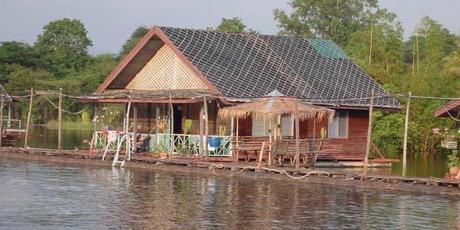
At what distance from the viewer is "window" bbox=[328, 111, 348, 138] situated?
97.2ft

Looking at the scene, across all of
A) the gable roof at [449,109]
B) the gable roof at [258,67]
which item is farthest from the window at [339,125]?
the gable roof at [449,109]

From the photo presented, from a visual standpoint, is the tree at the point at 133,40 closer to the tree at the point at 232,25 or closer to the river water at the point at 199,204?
the tree at the point at 232,25

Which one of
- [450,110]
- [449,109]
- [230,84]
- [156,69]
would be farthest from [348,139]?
[449,109]

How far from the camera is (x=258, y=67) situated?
29391 mm

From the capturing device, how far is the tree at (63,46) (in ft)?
240

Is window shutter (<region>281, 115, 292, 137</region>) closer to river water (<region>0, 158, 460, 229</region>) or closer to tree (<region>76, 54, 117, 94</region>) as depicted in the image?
river water (<region>0, 158, 460, 229</region>)

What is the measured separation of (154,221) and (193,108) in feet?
50.5

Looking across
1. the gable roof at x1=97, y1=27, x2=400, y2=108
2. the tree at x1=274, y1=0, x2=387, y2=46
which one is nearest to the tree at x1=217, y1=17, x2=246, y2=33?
the tree at x1=274, y1=0, x2=387, y2=46

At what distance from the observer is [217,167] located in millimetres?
23469

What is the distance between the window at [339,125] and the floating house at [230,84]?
3cm

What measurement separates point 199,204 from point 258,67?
1301 cm

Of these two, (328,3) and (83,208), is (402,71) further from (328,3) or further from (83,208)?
(83,208)

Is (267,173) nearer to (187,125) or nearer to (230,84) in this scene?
(230,84)

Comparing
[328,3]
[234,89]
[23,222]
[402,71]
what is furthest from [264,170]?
[328,3]
